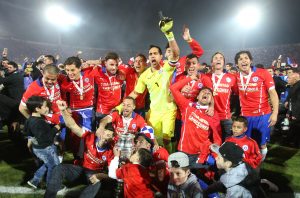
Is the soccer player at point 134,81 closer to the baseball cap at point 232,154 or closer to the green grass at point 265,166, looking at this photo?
the green grass at point 265,166

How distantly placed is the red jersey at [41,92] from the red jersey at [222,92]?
10.2 feet

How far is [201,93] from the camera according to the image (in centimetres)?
510

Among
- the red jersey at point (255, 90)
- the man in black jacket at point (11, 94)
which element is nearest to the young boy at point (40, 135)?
the man in black jacket at point (11, 94)

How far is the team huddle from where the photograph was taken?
3.94m

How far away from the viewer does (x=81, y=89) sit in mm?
6055

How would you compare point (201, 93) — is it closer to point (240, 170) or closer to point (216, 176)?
point (216, 176)

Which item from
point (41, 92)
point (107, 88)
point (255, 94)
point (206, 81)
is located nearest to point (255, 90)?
point (255, 94)

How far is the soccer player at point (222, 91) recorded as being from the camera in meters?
5.72

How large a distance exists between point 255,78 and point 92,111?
3.34 m

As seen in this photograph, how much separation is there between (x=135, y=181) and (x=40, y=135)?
6.18 ft

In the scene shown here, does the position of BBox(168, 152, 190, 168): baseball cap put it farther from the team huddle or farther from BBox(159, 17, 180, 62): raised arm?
BBox(159, 17, 180, 62): raised arm

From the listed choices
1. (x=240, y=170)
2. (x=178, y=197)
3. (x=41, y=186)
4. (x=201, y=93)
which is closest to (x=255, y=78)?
(x=201, y=93)

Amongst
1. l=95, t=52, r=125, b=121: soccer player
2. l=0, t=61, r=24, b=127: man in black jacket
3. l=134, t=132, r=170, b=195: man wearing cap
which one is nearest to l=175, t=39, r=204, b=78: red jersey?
l=95, t=52, r=125, b=121: soccer player

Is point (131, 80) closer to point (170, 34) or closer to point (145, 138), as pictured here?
point (170, 34)
